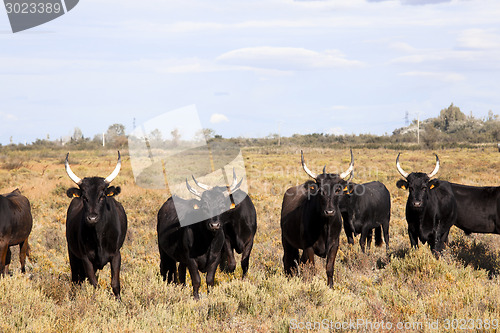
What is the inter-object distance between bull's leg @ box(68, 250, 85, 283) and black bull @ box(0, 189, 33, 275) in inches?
49.6

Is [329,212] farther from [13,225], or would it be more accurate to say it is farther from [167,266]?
[13,225]

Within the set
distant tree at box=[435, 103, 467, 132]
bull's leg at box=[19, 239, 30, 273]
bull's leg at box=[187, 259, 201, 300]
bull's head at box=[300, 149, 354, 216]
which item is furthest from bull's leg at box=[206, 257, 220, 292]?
distant tree at box=[435, 103, 467, 132]

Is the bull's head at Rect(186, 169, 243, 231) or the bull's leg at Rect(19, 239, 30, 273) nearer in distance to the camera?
the bull's head at Rect(186, 169, 243, 231)

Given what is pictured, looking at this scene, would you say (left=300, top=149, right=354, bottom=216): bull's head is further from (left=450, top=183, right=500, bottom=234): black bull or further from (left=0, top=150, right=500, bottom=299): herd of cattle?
(left=450, top=183, right=500, bottom=234): black bull

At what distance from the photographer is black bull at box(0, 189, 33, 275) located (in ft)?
27.8

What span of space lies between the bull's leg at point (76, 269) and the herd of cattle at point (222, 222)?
2cm

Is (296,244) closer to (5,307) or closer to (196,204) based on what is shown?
(196,204)

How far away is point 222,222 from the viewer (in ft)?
27.8

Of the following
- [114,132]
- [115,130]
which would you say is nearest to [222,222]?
[114,132]

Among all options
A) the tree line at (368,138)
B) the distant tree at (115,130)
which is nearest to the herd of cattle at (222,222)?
the tree line at (368,138)

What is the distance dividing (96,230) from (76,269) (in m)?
1.29

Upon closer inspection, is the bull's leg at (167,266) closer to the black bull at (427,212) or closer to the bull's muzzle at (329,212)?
the bull's muzzle at (329,212)

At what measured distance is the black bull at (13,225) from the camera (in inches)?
333

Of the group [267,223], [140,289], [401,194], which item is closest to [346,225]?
[267,223]
